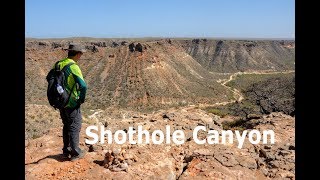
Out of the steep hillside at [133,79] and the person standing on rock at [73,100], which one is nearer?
the person standing on rock at [73,100]

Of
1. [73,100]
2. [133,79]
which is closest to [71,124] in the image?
[73,100]

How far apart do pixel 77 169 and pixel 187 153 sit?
2.30 meters

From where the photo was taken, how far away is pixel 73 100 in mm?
5727

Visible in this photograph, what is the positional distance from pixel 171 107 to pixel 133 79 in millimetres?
6874

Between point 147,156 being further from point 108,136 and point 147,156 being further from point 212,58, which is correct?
point 212,58

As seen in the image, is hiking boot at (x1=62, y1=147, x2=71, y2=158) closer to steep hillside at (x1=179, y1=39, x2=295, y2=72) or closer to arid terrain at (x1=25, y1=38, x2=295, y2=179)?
arid terrain at (x1=25, y1=38, x2=295, y2=179)

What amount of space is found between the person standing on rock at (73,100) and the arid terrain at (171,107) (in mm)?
327

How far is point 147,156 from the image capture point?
6707 millimetres

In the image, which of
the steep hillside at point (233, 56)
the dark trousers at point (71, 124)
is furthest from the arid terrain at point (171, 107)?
the dark trousers at point (71, 124)

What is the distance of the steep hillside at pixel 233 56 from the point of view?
84.8 m

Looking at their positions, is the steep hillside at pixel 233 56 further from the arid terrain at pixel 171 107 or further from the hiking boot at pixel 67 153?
the hiking boot at pixel 67 153

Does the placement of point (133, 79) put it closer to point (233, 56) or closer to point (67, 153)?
point (67, 153)
